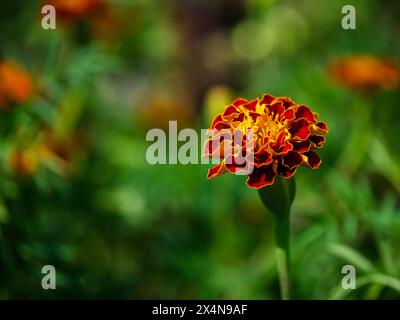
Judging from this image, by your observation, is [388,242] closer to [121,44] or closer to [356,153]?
[356,153]

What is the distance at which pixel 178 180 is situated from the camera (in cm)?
141

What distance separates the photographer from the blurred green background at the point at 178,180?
1032 millimetres

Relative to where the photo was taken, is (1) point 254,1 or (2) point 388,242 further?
(1) point 254,1

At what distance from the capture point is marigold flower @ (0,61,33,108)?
105 cm

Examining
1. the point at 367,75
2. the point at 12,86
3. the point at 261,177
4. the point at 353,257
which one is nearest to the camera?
the point at 261,177

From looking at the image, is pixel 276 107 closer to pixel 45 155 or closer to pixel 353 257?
pixel 353 257

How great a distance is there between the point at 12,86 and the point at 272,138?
50 cm

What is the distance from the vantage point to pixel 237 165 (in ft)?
2.45

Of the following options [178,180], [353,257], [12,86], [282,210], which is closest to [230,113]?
[282,210]

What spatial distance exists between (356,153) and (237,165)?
1.90 feet

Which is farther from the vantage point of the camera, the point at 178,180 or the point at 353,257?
the point at 178,180

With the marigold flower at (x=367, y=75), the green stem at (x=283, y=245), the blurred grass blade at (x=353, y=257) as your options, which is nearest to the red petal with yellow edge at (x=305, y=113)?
the green stem at (x=283, y=245)

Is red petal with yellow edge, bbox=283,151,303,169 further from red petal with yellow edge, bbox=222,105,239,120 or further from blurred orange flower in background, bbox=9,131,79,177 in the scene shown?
blurred orange flower in background, bbox=9,131,79,177
